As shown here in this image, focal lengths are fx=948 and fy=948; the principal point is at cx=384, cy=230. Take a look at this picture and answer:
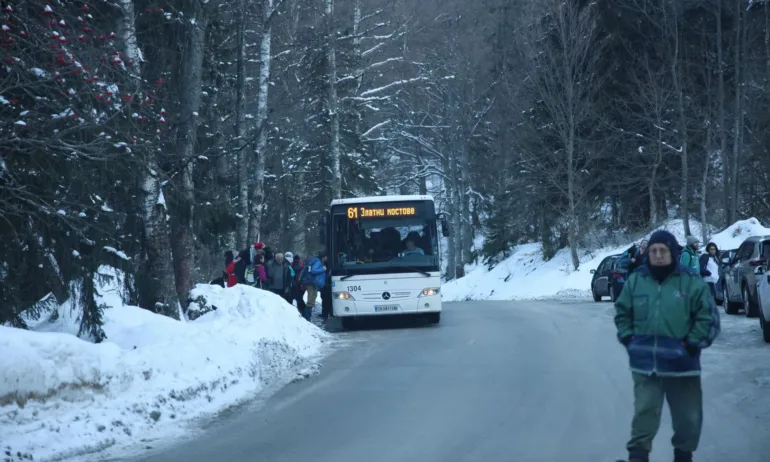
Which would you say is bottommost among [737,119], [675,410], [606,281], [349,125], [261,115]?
[675,410]

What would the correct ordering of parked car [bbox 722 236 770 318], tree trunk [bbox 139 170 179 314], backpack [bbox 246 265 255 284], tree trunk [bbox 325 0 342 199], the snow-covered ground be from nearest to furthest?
the snow-covered ground → tree trunk [bbox 139 170 179 314] → parked car [bbox 722 236 770 318] → backpack [bbox 246 265 255 284] → tree trunk [bbox 325 0 342 199]

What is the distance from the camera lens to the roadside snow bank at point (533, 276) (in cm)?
4275

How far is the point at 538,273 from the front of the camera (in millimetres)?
48688

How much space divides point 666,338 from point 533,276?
42.3 metres

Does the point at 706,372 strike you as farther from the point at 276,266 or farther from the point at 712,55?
the point at 712,55

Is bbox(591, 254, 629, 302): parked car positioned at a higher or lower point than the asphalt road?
higher

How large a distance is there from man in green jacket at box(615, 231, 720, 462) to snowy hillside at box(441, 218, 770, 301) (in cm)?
2685

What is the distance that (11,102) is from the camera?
9.97 meters

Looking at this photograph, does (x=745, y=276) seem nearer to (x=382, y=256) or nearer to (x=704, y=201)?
(x=382, y=256)

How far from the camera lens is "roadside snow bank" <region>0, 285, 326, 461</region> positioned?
8.89m

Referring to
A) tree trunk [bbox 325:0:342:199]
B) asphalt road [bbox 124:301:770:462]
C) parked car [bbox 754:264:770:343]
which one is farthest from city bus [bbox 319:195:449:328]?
tree trunk [bbox 325:0:342:199]

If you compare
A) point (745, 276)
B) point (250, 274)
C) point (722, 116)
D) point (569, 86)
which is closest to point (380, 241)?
point (250, 274)

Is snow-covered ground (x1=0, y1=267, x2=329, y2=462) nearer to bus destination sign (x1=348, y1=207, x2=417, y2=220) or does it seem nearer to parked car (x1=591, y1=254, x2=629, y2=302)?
bus destination sign (x1=348, y1=207, x2=417, y2=220)

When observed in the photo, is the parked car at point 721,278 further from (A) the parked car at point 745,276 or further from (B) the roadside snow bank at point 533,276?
(B) the roadside snow bank at point 533,276
